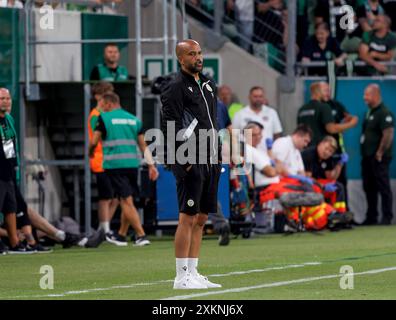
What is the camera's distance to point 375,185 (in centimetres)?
2502

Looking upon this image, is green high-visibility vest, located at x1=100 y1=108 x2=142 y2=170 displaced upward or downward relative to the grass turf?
upward

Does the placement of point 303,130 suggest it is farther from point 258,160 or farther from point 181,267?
point 181,267

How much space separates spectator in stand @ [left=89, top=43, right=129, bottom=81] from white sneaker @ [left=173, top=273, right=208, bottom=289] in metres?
9.96

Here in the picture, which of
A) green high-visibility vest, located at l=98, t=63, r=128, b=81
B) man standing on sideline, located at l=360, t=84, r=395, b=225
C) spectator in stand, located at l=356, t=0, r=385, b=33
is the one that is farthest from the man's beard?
spectator in stand, located at l=356, t=0, r=385, b=33

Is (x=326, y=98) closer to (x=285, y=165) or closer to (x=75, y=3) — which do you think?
(x=285, y=165)

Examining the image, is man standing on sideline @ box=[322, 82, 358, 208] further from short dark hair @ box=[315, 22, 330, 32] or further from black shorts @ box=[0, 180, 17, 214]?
black shorts @ box=[0, 180, 17, 214]

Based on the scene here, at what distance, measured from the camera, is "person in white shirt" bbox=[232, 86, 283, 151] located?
23.3 meters

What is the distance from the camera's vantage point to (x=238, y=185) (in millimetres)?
21281

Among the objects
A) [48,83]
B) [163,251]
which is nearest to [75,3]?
[48,83]

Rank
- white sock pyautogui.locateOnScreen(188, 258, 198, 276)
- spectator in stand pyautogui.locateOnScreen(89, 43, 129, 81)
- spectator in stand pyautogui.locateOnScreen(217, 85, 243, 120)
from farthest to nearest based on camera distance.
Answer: spectator in stand pyautogui.locateOnScreen(217, 85, 243, 120) → spectator in stand pyautogui.locateOnScreen(89, 43, 129, 81) → white sock pyautogui.locateOnScreen(188, 258, 198, 276)

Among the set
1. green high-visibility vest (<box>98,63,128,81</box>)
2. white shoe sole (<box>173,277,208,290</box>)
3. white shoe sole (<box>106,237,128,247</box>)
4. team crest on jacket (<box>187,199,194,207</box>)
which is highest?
green high-visibility vest (<box>98,63,128,81</box>)

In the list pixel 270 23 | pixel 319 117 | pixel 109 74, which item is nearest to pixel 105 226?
pixel 109 74

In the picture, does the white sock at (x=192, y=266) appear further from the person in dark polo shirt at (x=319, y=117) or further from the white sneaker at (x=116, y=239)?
the person in dark polo shirt at (x=319, y=117)

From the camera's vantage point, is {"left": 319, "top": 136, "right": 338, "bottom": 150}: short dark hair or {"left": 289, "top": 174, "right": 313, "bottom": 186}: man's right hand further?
{"left": 319, "top": 136, "right": 338, "bottom": 150}: short dark hair
